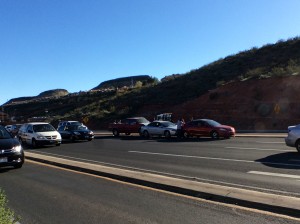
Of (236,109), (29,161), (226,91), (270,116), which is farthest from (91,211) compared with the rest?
(226,91)

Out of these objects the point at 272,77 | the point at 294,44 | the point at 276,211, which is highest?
the point at 294,44

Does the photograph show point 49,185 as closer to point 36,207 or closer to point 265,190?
point 36,207

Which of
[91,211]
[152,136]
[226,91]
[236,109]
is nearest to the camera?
[91,211]

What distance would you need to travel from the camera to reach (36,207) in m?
8.57

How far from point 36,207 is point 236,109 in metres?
37.7

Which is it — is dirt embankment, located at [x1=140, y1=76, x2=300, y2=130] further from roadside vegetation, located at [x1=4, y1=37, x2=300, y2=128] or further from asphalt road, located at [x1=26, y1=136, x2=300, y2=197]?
asphalt road, located at [x1=26, y1=136, x2=300, y2=197]

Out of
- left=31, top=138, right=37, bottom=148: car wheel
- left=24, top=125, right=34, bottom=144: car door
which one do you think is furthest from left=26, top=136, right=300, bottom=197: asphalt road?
left=24, top=125, right=34, bottom=144: car door

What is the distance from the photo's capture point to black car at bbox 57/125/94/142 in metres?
30.9

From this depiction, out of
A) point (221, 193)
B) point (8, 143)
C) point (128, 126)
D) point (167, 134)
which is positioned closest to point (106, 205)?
point (221, 193)

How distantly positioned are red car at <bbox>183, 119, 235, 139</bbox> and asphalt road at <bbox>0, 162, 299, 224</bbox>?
1713 centimetres

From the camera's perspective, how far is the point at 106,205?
27.9 feet

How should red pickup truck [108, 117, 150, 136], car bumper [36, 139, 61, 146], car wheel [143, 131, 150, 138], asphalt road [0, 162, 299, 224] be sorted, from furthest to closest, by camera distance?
red pickup truck [108, 117, 150, 136] < car wheel [143, 131, 150, 138] < car bumper [36, 139, 61, 146] < asphalt road [0, 162, 299, 224]

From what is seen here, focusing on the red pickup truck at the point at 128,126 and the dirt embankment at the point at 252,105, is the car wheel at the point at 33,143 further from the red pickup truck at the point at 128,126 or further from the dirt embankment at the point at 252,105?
the dirt embankment at the point at 252,105

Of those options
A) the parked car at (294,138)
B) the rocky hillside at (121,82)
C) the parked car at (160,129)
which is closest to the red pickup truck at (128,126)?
the parked car at (160,129)
